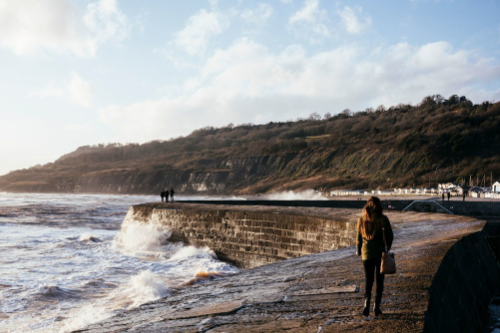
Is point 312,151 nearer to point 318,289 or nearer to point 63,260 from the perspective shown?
point 63,260

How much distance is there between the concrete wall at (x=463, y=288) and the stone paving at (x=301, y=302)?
0.37 feet

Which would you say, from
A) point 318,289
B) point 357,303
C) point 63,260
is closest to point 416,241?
point 318,289

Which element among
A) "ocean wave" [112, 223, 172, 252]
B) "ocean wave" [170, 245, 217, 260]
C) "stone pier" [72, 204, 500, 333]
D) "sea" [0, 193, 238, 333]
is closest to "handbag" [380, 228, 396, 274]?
"stone pier" [72, 204, 500, 333]

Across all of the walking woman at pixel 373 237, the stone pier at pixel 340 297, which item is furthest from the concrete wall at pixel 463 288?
the walking woman at pixel 373 237

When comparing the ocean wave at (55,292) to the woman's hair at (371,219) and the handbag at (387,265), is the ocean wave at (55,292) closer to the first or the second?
the woman's hair at (371,219)

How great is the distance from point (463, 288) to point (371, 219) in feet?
6.47

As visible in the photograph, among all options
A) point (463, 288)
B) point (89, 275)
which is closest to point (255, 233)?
point (89, 275)

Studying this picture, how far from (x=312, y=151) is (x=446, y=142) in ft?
159

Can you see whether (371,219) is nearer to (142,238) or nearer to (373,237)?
(373,237)

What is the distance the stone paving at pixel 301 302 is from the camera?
165 inches

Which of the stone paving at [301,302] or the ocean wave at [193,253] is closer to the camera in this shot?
the stone paving at [301,302]

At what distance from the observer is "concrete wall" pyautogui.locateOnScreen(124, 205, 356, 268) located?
1271cm

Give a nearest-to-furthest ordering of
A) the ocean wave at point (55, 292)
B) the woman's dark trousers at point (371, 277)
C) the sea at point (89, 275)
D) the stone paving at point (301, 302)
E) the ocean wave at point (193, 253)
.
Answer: the stone paving at point (301, 302) → the woman's dark trousers at point (371, 277) → the sea at point (89, 275) → the ocean wave at point (55, 292) → the ocean wave at point (193, 253)

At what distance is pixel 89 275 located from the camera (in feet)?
44.9
